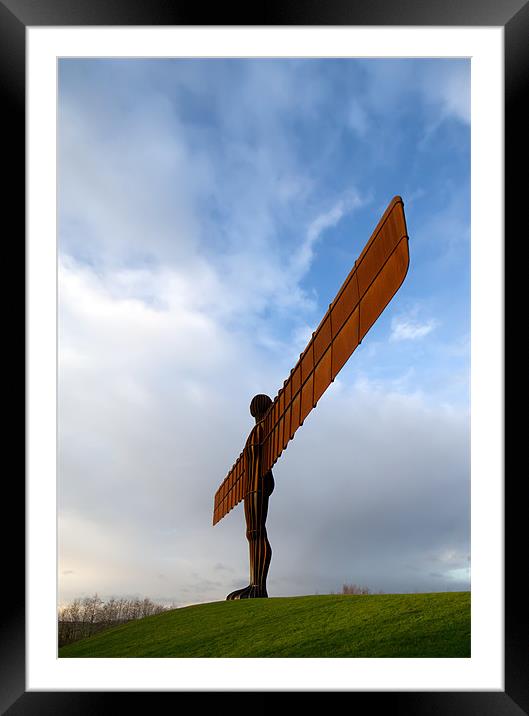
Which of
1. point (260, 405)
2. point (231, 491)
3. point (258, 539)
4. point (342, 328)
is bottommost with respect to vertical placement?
point (258, 539)

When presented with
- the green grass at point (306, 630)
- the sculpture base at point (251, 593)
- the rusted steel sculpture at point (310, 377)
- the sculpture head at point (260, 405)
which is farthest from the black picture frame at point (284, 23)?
the sculpture head at point (260, 405)

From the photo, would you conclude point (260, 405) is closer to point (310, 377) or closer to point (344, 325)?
point (310, 377)

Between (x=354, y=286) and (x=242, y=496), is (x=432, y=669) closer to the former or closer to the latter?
(x=354, y=286)

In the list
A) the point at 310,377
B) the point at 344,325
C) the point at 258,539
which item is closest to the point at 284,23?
the point at 344,325

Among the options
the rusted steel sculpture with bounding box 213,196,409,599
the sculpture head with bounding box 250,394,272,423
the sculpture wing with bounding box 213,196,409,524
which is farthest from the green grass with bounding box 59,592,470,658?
the sculpture head with bounding box 250,394,272,423

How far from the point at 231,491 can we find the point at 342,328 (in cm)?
290

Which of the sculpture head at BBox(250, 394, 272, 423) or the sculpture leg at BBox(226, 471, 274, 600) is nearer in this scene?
the sculpture leg at BBox(226, 471, 274, 600)

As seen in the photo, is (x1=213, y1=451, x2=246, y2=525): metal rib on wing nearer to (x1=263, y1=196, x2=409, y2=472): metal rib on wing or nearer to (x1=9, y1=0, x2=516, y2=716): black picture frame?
(x1=263, y1=196, x2=409, y2=472): metal rib on wing

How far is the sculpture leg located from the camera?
559 cm

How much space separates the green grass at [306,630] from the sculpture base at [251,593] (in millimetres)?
56

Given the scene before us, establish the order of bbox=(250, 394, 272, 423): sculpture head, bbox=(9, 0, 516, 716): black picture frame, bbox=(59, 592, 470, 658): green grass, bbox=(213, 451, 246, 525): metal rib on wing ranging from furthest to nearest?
bbox=(213, 451, 246, 525): metal rib on wing < bbox=(250, 394, 272, 423): sculpture head < bbox=(59, 592, 470, 658): green grass < bbox=(9, 0, 516, 716): black picture frame

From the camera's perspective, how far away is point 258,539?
5691 millimetres

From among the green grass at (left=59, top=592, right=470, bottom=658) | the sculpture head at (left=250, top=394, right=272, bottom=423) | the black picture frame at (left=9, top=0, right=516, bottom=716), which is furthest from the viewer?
the sculpture head at (left=250, top=394, right=272, bottom=423)

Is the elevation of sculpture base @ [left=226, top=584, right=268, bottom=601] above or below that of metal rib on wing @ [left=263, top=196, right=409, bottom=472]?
below
